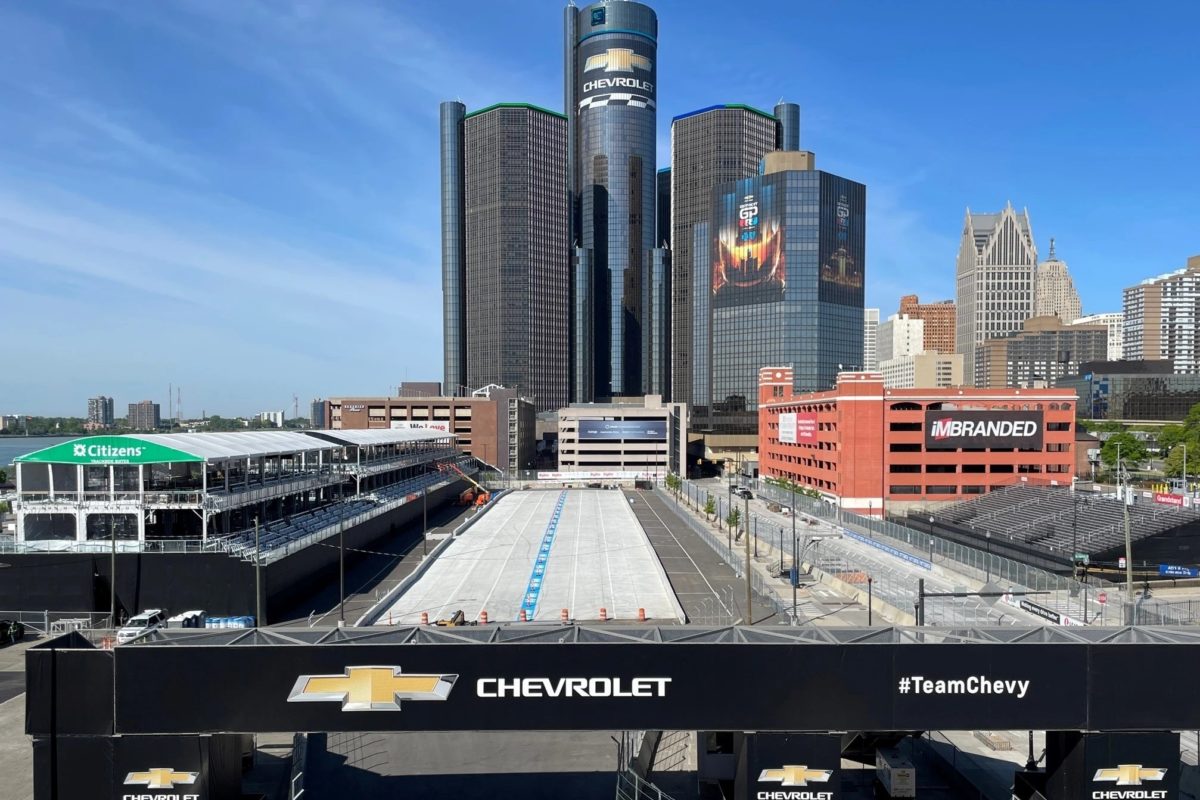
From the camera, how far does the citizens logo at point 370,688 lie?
1512 cm

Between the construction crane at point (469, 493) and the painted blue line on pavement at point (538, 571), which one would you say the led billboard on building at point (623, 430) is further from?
the painted blue line on pavement at point (538, 571)

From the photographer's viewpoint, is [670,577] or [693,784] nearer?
[693,784]

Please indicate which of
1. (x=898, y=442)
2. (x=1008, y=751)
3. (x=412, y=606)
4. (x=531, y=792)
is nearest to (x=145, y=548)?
(x=412, y=606)

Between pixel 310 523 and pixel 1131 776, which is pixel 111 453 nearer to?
pixel 310 523

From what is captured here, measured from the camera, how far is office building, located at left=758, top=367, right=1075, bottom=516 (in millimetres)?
80500

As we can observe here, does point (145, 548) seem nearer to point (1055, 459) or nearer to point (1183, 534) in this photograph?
point (1183, 534)

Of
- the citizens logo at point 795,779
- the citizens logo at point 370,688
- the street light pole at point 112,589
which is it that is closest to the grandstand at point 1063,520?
the citizens logo at point 795,779

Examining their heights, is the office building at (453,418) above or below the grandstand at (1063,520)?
above

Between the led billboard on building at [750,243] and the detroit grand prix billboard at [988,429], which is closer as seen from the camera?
the detroit grand prix billboard at [988,429]

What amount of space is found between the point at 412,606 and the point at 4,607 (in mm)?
21519

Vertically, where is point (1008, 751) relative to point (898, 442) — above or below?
below

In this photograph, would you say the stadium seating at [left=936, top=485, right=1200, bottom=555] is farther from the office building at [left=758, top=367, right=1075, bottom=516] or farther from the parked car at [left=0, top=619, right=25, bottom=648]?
the parked car at [left=0, top=619, right=25, bottom=648]

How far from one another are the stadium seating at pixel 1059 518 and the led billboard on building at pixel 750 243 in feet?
308

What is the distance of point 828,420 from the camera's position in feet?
296
